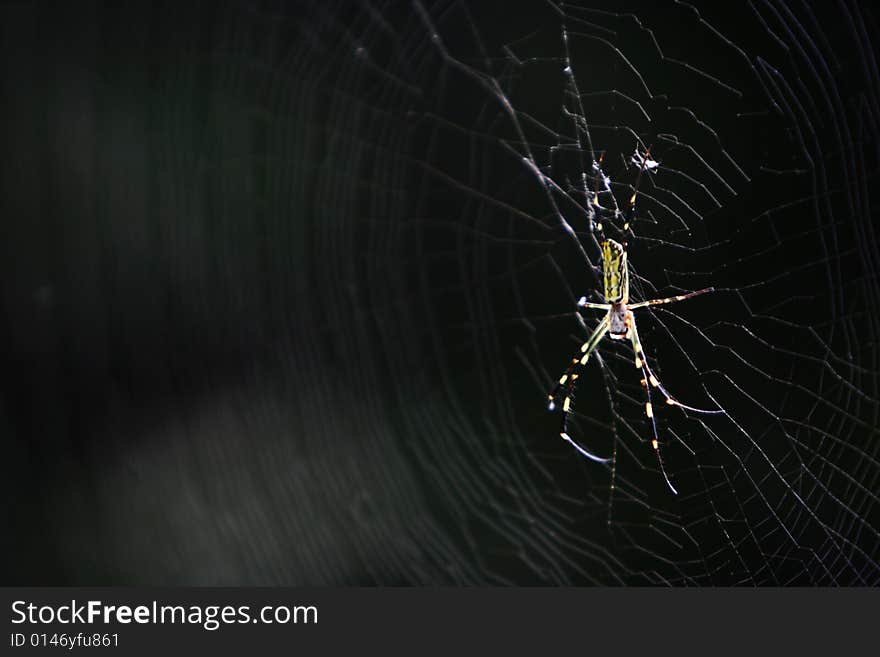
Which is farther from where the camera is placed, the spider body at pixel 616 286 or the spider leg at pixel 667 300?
the spider body at pixel 616 286

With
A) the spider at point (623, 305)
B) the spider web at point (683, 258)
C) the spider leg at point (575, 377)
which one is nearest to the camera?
the spider web at point (683, 258)

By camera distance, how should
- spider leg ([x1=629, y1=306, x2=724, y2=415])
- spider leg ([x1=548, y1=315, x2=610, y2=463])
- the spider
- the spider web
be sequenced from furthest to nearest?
spider leg ([x1=548, y1=315, x2=610, y2=463]) < spider leg ([x1=629, y1=306, x2=724, y2=415]) < the spider < the spider web

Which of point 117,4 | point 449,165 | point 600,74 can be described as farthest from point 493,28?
point 117,4

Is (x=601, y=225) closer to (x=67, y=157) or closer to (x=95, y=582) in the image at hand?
(x=67, y=157)

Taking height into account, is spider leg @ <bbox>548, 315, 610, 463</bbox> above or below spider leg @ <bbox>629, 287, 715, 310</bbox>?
below

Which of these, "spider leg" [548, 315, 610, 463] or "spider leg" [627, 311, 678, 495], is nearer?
"spider leg" [627, 311, 678, 495]

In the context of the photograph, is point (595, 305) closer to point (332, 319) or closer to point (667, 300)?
point (667, 300)

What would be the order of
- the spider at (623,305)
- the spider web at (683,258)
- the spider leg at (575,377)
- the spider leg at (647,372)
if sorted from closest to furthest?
the spider web at (683,258)
the spider at (623,305)
the spider leg at (647,372)
the spider leg at (575,377)

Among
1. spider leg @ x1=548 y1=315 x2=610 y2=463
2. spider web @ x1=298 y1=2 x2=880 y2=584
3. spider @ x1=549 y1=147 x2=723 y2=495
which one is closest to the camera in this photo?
spider web @ x1=298 y1=2 x2=880 y2=584
